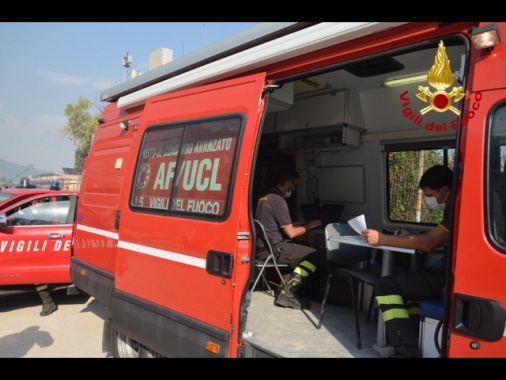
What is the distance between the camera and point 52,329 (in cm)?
447

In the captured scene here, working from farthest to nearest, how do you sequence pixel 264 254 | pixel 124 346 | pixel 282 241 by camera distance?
pixel 282 241 < pixel 264 254 < pixel 124 346

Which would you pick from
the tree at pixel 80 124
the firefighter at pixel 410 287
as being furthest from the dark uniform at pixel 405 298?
the tree at pixel 80 124

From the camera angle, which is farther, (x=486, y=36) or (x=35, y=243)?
(x=35, y=243)

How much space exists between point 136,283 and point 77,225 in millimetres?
2131

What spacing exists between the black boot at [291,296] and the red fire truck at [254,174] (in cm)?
9

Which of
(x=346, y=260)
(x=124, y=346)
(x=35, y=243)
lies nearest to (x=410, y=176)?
(x=346, y=260)

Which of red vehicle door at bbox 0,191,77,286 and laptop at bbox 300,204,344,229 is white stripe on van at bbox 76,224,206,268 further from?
laptop at bbox 300,204,344,229

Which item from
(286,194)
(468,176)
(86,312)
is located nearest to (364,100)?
(286,194)

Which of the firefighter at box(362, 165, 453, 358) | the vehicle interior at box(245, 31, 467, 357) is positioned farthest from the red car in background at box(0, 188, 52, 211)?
the firefighter at box(362, 165, 453, 358)

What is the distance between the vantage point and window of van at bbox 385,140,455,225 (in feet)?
13.8

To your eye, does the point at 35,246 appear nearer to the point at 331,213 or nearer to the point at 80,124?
the point at 331,213

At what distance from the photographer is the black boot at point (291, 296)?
3469 millimetres

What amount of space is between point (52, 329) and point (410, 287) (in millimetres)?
4230
